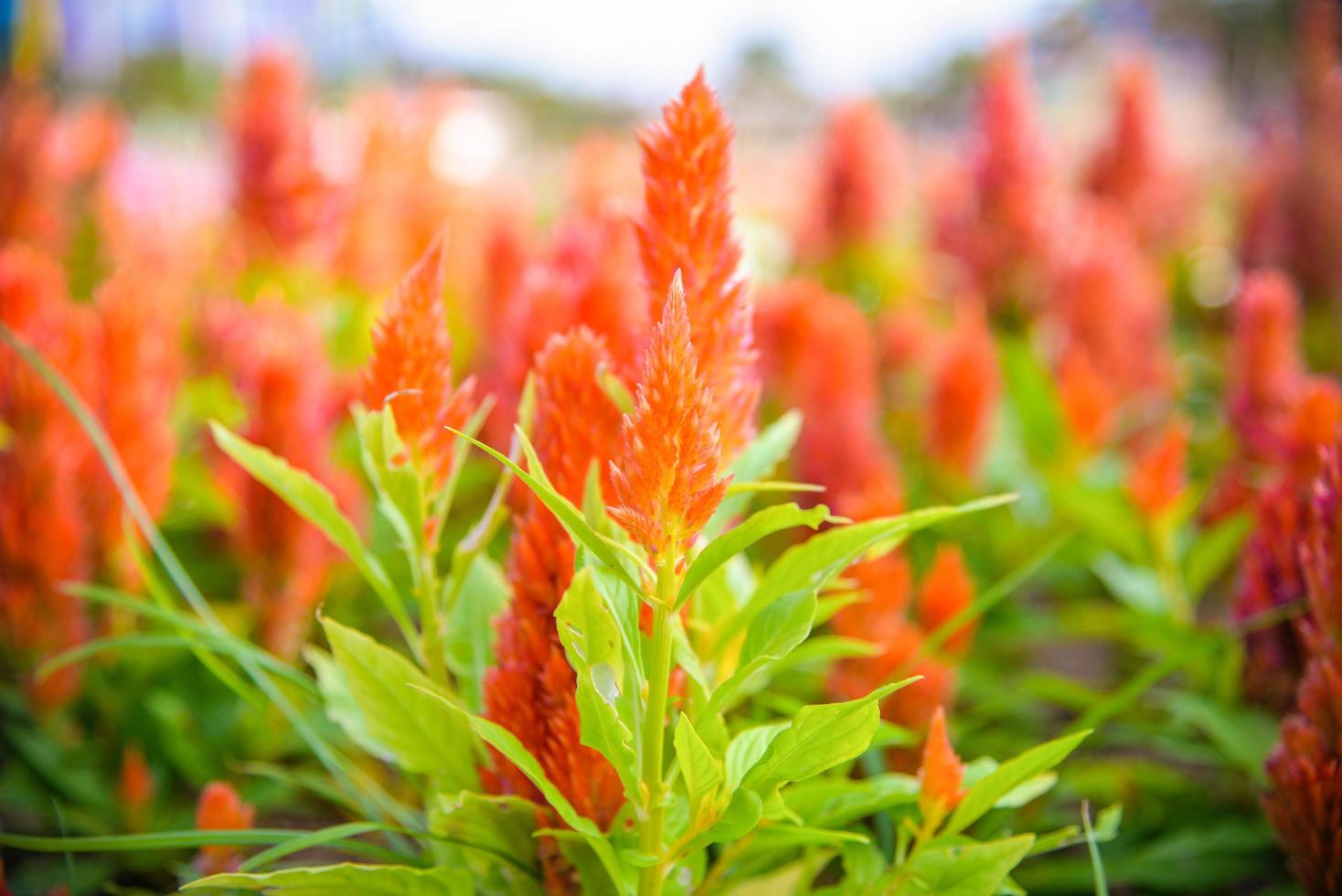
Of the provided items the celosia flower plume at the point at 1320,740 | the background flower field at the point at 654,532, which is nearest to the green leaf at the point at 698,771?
the background flower field at the point at 654,532

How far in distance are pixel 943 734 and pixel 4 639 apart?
3.76 ft

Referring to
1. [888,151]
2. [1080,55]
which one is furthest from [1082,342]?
[1080,55]

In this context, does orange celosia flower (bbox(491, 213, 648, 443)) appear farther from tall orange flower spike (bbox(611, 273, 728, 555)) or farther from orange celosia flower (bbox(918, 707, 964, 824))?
orange celosia flower (bbox(918, 707, 964, 824))

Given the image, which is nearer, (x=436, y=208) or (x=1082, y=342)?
(x=1082, y=342)

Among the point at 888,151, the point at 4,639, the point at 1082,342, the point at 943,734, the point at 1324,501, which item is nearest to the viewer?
the point at 943,734

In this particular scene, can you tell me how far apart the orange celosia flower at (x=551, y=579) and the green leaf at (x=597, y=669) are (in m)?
0.07

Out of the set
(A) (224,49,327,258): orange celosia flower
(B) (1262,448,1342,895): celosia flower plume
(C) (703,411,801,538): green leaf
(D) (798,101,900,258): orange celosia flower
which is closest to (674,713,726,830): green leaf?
(C) (703,411,801,538): green leaf

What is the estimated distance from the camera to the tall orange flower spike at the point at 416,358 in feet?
2.57

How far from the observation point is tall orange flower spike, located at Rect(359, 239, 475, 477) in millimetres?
784

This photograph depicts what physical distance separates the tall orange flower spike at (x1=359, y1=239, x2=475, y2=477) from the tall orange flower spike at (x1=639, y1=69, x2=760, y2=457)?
18 centimetres

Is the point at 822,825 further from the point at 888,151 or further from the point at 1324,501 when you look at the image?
the point at 888,151

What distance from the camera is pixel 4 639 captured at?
1230 mm

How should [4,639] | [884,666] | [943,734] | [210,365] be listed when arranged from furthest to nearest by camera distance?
1. [210,365]
2. [4,639]
3. [884,666]
4. [943,734]

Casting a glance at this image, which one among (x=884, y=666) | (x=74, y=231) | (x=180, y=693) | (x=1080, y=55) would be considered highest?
(x=1080, y=55)
